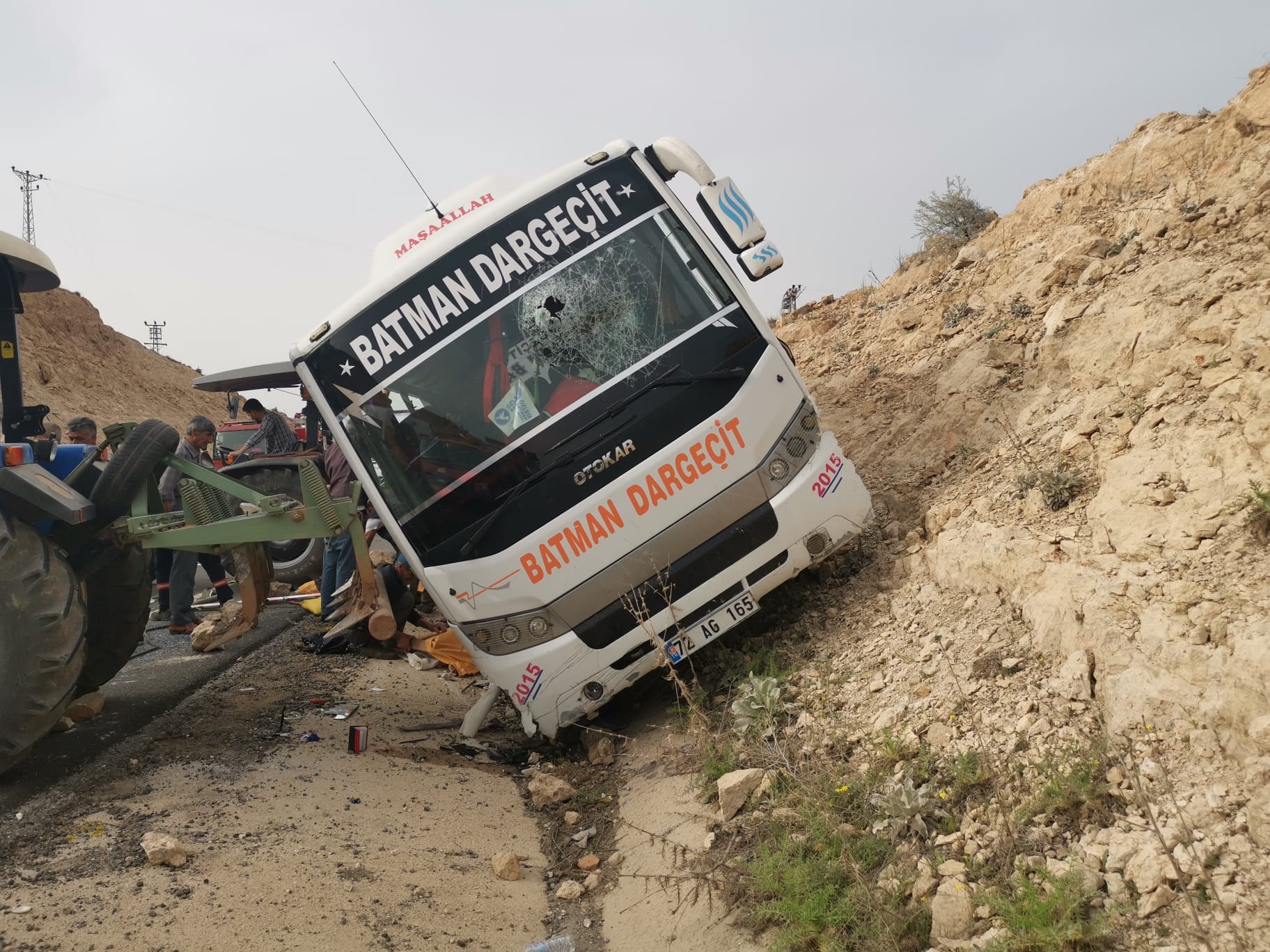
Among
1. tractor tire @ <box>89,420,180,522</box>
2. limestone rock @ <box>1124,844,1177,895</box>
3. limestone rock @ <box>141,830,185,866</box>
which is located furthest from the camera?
tractor tire @ <box>89,420,180,522</box>

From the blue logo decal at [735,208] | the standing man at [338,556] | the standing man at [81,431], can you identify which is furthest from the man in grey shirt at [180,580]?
the blue logo decal at [735,208]

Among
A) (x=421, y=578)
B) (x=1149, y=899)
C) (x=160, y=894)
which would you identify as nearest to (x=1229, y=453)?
(x=1149, y=899)

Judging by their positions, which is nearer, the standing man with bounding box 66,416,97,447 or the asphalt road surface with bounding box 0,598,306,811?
the asphalt road surface with bounding box 0,598,306,811

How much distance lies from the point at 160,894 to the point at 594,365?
9.58 feet

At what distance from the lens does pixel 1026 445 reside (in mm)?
5324

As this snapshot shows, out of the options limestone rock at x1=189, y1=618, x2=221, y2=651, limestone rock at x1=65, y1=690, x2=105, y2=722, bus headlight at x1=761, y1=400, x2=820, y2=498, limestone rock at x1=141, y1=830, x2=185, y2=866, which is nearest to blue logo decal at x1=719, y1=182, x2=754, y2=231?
bus headlight at x1=761, y1=400, x2=820, y2=498

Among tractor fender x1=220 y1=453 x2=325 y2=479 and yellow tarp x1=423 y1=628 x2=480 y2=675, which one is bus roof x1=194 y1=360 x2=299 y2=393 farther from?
yellow tarp x1=423 y1=628 x2=480 y2=675

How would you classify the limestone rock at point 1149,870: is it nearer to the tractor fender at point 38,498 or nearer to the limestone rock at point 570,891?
the limestone rock at point 570,891

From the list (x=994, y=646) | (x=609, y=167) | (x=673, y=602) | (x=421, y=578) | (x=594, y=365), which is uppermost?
(x=609, y=167)

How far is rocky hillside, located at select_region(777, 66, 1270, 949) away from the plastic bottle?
4.33ft

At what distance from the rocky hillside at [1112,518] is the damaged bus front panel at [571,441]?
923 millimetres

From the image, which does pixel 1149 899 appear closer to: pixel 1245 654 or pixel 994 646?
pixel 1245 654

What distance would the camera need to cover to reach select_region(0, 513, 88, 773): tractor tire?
4191 mm

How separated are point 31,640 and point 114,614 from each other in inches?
61.8
